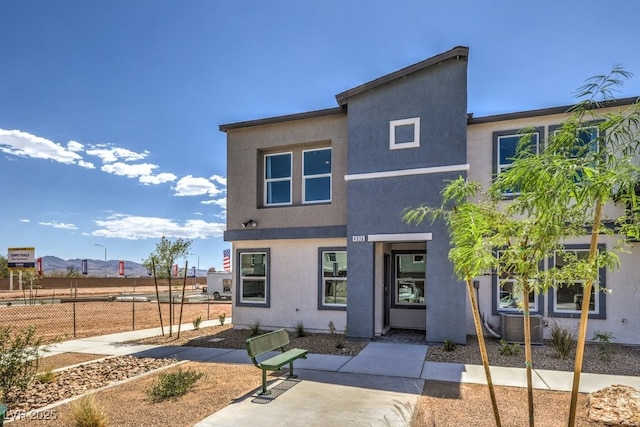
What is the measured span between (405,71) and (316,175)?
435 centimetres

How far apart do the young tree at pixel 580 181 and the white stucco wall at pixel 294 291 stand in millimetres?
8478

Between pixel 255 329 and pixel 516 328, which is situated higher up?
pixel 516 328

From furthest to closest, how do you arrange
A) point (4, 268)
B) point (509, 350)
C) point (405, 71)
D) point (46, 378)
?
point (4, 268) → point (405, 71) → point (509, 350) → point (46, 378)

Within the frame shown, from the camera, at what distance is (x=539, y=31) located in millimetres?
9633

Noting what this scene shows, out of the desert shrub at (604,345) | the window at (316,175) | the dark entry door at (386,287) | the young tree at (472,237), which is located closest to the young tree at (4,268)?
the window at (316,175)

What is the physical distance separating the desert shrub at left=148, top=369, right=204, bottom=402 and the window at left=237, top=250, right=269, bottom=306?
254 inches

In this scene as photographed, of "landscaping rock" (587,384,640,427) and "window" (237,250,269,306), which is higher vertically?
"window" (237,250,269,306)

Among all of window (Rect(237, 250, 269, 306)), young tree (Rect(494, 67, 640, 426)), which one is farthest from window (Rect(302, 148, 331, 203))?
young tree (Rect(494, 67, 640, 426))

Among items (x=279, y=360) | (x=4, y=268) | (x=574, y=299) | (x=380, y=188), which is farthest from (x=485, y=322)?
(x=4, y=268)

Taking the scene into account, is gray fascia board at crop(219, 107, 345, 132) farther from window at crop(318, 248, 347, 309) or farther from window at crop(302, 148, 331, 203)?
window at crop(318, 248, 347, 309)

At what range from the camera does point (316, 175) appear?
1329cm

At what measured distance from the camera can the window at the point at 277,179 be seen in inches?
543

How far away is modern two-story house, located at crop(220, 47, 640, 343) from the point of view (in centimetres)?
1073

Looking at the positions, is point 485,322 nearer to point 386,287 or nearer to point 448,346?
point 448,346
